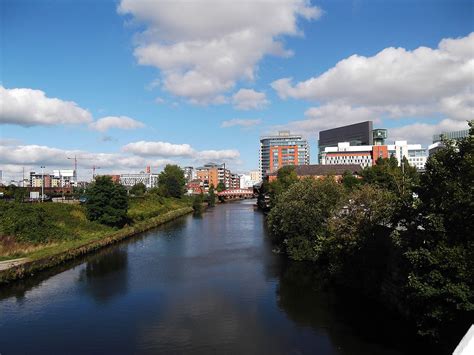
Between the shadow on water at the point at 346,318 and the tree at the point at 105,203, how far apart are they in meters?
38.2

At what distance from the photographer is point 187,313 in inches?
1054

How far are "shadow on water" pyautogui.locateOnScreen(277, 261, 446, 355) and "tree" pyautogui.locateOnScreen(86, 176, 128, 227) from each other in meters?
38.2

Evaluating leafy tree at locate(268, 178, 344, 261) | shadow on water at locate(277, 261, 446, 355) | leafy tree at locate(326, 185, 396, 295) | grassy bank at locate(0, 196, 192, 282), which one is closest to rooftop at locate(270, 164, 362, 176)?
grassy bank at locate(0, 196, 192, 282)

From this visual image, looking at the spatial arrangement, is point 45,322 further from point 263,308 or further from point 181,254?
point 181,254

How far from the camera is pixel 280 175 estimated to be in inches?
3935

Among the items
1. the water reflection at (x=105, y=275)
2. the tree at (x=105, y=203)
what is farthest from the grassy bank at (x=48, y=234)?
the water reflection at (x=105, y=275)

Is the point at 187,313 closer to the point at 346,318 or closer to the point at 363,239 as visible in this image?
the point at 346,318

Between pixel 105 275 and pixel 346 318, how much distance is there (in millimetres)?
23484

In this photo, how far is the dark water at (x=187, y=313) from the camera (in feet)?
72.0

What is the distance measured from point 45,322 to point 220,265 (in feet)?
62.2

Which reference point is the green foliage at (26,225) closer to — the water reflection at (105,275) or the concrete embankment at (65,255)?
the concrete embankment at (65,255)

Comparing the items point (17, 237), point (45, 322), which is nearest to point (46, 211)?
point (17, 237)

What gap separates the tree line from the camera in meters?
17.2

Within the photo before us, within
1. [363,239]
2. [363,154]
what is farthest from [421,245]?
[363,154]
